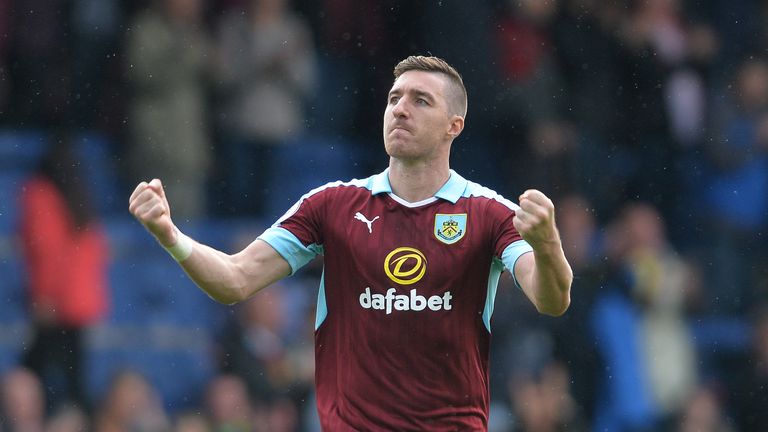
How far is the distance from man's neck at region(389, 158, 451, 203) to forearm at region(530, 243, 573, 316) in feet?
2.46

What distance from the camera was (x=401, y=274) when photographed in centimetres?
661

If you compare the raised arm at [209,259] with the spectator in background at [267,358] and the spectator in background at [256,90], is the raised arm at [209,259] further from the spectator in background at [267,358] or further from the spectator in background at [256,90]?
the spectator in background at [256,90]

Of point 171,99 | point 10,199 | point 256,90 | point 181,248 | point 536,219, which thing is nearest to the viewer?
point 536,219

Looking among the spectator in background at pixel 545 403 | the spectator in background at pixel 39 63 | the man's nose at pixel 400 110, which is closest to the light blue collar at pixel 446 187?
the man's nose at pixel 400 110

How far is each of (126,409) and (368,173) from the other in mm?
3790

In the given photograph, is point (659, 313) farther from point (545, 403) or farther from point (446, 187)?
point (446, 187)

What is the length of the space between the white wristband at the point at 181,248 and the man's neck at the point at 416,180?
3.24 ft

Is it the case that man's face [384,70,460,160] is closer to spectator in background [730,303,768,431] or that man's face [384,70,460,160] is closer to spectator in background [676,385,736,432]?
spectator in background [676,385,736,432]

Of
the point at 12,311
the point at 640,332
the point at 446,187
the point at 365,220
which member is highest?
the point at 446,187

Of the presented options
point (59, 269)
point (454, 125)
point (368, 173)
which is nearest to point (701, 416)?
point (368, 173)

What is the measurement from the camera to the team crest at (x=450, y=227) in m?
6.68

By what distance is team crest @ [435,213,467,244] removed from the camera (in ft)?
21.9

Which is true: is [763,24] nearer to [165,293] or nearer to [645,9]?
[645,9]

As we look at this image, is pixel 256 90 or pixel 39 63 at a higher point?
→ pixel 39 63
